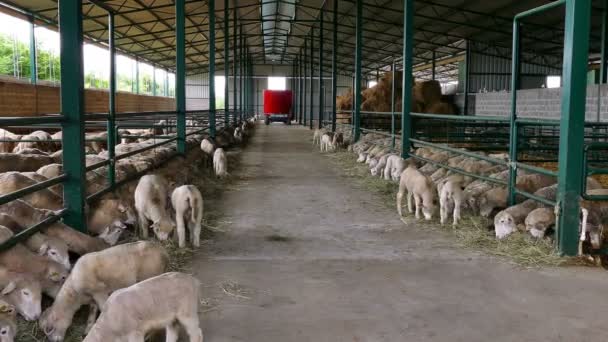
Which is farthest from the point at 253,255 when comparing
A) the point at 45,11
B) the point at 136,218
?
the point at 45,11

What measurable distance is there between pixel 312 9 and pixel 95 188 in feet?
84.6

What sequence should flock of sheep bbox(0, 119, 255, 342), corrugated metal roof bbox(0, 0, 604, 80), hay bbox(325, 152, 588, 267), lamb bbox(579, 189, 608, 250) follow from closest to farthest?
1. flock of sheep bbox(0, 119, 255, 342)
2. hay bbox(325, 152, 588, 267)
3. lamb bbox(579, 189, 608, 250)
4. corrugated metal roof bbox(0, 0, 604, 80)

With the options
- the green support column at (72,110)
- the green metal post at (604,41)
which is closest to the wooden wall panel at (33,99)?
the green support column at (72,110)

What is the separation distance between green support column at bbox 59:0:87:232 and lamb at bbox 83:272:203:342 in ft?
8.39

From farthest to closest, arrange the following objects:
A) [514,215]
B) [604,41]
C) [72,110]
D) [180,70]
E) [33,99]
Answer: [33,99] → [604,41] → [180,70] → [514,215] → [72,110]

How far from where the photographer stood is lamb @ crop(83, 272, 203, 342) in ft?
11.7

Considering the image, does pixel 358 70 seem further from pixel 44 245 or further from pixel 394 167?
pixel 44 245

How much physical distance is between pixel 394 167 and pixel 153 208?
614 centimetres

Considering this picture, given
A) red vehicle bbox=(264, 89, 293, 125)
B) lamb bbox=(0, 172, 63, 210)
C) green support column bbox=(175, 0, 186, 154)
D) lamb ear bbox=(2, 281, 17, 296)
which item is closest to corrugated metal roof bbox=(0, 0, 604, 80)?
red vehicle bbox=(264, 89, 293, 125)

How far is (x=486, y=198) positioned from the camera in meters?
8.05

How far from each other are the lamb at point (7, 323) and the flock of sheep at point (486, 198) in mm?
5199

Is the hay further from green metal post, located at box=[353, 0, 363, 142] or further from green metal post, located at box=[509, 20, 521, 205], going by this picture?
green metal post, located at box=[353, 0, 363, 142]

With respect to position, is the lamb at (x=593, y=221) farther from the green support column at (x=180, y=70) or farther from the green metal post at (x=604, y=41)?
the green metal post at (x=604, y=41)

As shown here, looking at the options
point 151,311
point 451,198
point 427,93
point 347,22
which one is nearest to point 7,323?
point 151,311
